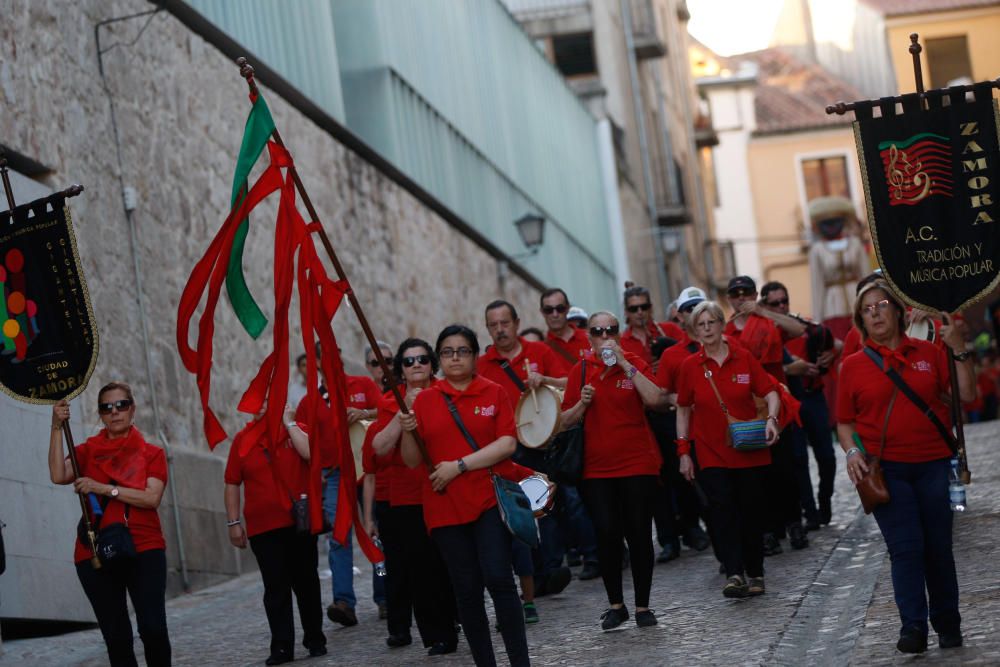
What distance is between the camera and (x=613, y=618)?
1046 cm

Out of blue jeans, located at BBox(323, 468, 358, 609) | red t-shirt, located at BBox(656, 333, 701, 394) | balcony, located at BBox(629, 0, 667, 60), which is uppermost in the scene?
balcony, located at BBox(629, 0, 667, 60)

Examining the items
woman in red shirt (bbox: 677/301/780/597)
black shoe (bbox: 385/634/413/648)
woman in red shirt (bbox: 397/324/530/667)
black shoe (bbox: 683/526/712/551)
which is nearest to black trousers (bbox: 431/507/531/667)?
woman in red shirt (bbox: 397/324/530/667)

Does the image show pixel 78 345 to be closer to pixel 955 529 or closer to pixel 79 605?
pixel 79 605

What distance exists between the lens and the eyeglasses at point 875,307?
8.82 m

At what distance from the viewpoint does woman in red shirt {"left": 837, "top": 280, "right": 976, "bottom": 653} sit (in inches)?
330

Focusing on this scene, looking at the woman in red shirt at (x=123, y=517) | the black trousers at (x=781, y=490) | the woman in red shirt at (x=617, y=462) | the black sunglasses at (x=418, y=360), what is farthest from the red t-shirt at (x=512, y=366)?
the woman in red shirt at (x=123, y=517)

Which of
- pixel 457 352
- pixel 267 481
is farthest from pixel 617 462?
pixel 267 481

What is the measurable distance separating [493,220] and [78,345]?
1945 cm

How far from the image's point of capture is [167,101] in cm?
1662

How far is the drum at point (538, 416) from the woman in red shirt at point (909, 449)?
8.61 feet

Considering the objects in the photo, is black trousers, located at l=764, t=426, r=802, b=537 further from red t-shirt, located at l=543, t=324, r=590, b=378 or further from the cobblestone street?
red t-shirt, located at l=543, t=324, r=590, b=378

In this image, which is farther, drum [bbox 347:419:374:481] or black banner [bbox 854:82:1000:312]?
drum [bbox 347:419:374:481]

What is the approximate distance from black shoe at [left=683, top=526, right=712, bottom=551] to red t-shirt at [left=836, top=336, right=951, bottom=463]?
5.42 m

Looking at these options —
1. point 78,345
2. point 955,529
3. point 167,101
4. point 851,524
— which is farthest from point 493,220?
point 78,345
